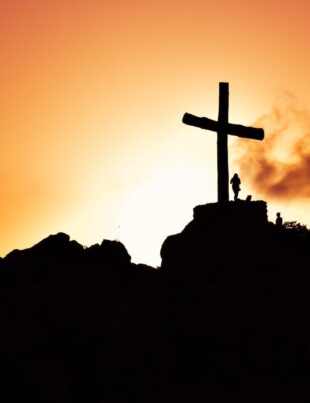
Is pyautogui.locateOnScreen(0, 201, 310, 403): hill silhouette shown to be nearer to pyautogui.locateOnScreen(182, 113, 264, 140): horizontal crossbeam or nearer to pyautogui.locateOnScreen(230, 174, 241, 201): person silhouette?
pyautogui.locateOnScreen(230, 174, 241, 201): person silhouette

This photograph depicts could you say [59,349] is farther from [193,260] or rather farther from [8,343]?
[193,260]

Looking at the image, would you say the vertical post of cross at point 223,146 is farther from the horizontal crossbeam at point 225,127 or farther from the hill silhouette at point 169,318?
the hill silhouette at point 169,318

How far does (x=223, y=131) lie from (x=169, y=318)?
8.86 metres

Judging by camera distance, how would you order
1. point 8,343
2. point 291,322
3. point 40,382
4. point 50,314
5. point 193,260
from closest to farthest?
point 40,382, point 8,343, point 50,314, point 291,322, point 193,260

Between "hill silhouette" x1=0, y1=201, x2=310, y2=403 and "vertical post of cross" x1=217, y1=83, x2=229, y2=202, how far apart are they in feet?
2.59

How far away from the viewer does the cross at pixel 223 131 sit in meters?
25.5

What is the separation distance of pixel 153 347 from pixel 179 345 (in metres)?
1.96

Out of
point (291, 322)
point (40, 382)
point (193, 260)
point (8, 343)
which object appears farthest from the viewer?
point (193, 260)

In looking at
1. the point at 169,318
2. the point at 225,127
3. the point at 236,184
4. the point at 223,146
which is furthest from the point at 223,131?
the point at 169,318

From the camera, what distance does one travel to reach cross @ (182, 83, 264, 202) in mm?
25547

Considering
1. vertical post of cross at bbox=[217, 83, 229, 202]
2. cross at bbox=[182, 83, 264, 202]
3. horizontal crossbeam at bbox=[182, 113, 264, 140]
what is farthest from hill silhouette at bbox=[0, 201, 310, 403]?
horizontal crossbeam at bbox=[182, 113, 264, 140]

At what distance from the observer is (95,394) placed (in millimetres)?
17109

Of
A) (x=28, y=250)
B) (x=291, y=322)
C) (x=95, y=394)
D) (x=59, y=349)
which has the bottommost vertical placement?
(x=95, y=394)

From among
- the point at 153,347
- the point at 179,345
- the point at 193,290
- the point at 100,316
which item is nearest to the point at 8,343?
the point at 100,316
